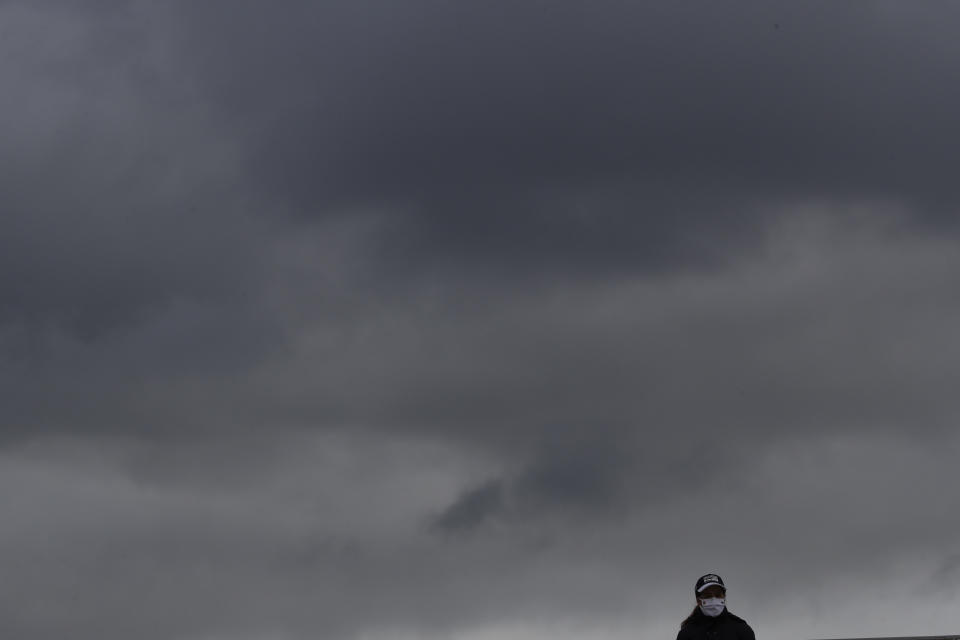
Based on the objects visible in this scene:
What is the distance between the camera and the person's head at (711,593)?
21.4 m

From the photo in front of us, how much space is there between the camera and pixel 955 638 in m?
30.5

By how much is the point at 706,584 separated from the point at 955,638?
35.5 ft

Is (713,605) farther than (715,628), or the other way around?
(715,628)

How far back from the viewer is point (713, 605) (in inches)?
849

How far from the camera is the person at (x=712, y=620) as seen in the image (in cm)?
2148

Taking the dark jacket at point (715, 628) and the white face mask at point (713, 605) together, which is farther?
the dark jacket at point (715, 628)

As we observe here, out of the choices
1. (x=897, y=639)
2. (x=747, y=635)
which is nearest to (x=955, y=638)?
(x=897, y=639)

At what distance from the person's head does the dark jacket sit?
0.36 metres

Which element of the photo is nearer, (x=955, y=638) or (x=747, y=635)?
(x=747, y=635)

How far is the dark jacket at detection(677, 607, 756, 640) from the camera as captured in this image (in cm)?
2208

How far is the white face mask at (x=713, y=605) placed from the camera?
2150 centimetres

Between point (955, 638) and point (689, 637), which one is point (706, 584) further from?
point (955, 638)

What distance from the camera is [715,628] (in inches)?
874

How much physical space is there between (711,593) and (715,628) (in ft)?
3.01
